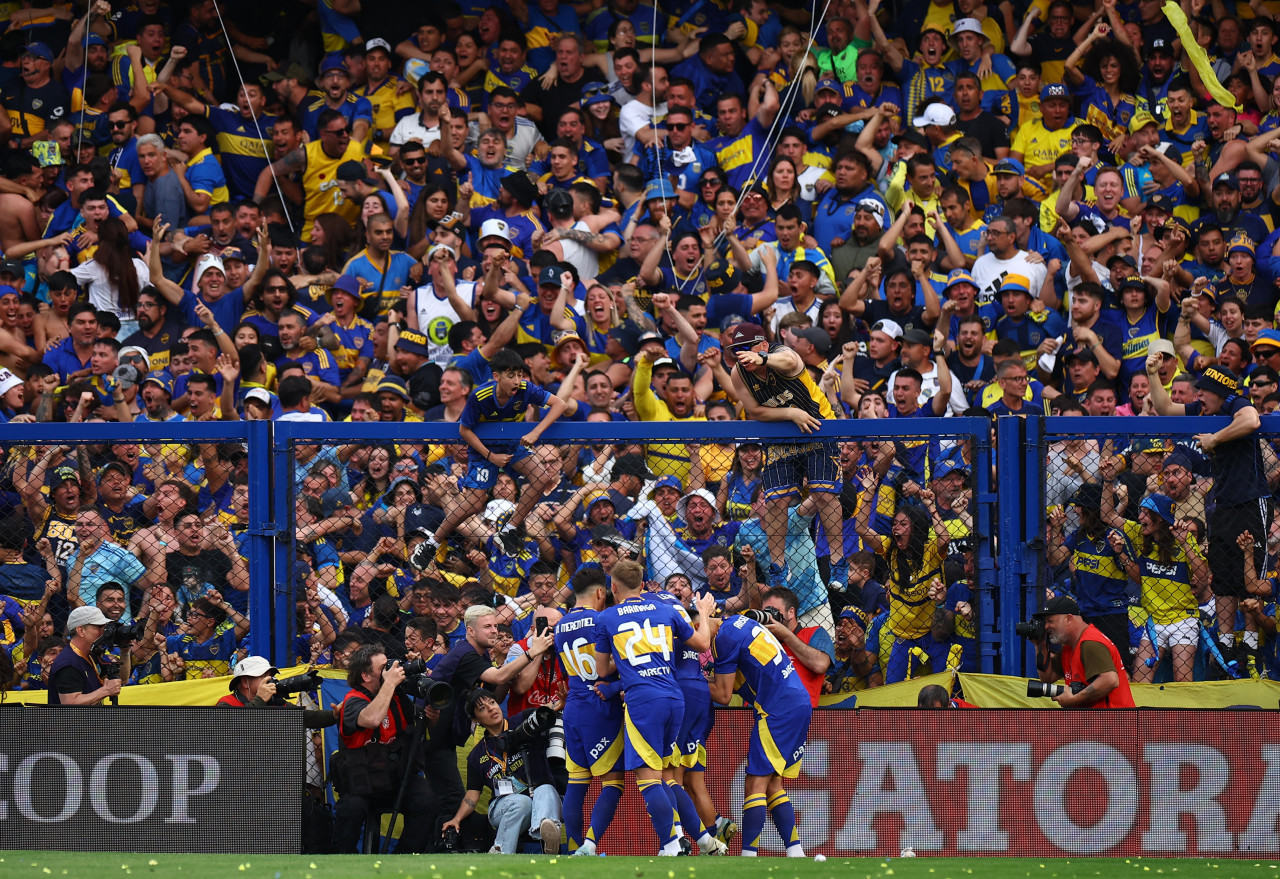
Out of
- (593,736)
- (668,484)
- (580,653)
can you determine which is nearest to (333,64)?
(668,484)

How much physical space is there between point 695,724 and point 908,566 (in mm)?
1615

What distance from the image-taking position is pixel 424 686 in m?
9.04

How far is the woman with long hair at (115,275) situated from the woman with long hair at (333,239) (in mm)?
1520

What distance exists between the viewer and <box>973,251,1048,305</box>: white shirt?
13.0 metres

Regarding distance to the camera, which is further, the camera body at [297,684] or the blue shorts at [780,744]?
the camera body at [297,684]

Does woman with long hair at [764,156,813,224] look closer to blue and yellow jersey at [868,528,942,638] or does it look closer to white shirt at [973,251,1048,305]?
white shirt at [973,251,1048,305]

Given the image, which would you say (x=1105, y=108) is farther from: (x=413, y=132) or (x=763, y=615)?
(x=763, y=615)

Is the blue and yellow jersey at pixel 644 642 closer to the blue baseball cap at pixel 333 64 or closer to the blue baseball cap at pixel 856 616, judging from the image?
the blue baseball cap at pixel 856 616

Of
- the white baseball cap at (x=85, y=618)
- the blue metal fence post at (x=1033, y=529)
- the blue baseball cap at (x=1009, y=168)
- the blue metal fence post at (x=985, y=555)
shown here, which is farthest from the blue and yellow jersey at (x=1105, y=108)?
the white baseball cap at (x=85, y=618)

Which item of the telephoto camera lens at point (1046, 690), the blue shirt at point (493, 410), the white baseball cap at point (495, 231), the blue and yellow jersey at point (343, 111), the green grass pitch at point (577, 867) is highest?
the blue and yellow jersey at point (343, 111)

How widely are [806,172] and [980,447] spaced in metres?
5.53

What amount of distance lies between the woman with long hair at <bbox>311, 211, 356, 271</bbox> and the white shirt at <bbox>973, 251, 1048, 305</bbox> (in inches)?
220

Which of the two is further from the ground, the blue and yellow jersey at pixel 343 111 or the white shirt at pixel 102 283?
the blue and yellow jersey at pixel 343 111

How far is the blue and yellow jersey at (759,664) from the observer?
877cm
